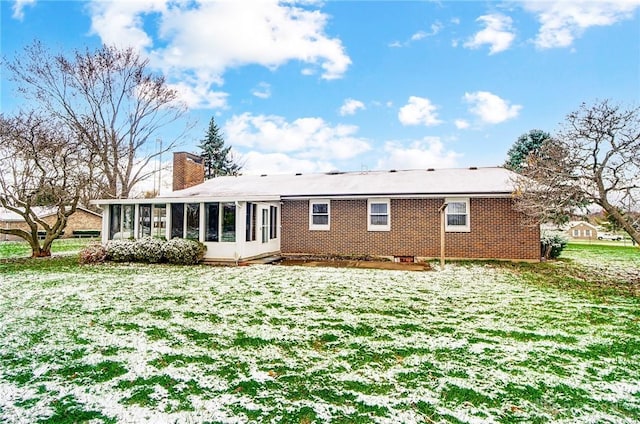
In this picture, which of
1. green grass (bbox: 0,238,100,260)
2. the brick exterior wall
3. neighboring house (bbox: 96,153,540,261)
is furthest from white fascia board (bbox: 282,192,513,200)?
green grass (bbox: 0,238,100,260)

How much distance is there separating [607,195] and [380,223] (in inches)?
281

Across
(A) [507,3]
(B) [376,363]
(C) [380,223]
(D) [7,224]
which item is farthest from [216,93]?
(D) [7,224]

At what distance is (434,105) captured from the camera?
18.0m

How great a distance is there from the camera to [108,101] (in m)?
22.3

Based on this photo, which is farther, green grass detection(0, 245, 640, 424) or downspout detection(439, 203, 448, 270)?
downspout detection(439, 203, 448, 270)

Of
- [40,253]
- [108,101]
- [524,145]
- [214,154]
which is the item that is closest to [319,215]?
[40,253]

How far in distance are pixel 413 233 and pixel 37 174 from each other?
16.3 meters

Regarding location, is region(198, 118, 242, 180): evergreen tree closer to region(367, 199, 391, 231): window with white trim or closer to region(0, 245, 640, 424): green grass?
region(367, 199, 391, 231): window with white trim

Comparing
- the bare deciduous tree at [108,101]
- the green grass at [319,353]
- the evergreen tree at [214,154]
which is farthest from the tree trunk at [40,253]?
the evergreen tree at [214,154]

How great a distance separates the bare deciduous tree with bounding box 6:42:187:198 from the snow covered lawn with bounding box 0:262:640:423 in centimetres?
1498

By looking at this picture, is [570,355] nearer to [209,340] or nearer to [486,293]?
[486,293]

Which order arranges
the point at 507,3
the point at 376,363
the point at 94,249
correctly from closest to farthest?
the point at 376,363 → the point at 507,3 → the point at 94,249

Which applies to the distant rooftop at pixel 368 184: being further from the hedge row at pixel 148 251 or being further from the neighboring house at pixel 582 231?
the neighboring house at pixel 582 231

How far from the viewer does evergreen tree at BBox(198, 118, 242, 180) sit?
129 ft
